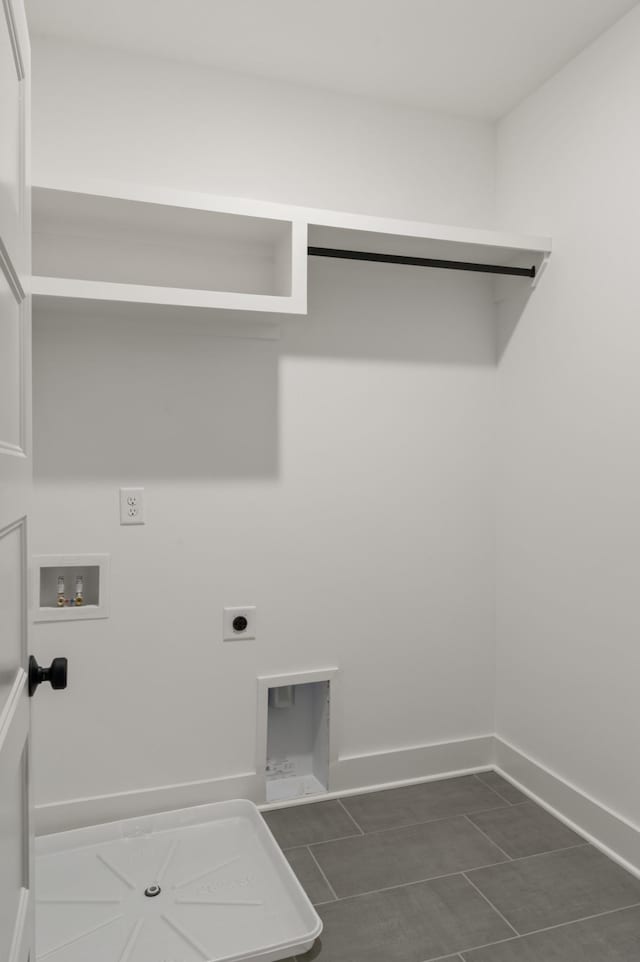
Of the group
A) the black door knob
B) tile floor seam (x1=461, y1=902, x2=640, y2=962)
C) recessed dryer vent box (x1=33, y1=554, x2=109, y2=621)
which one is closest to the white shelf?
recessed dryer vent box (x1=33, y1=554, x2=109, y2=621)

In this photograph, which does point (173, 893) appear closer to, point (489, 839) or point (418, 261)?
point (489, 839)

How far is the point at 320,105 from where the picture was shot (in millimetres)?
2324

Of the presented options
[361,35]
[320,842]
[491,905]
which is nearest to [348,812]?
[320,842]

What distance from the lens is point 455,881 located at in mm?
→ 1878

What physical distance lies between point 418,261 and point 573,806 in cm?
186

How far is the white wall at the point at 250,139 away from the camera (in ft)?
6.79

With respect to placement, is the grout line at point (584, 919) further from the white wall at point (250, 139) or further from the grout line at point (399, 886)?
the white wall at point (250, 139)

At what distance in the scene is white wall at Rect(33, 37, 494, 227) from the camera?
81.5 inches

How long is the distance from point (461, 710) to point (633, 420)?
128 centimetres

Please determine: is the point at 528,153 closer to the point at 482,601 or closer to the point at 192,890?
the point at 482,601

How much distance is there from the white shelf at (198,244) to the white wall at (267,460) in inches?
6.0

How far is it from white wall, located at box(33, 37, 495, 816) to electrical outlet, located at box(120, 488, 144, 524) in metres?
0.03

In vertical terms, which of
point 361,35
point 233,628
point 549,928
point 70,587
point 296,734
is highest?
point 361,35

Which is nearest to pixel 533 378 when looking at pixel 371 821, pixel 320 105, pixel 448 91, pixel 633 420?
pixel 633 420
